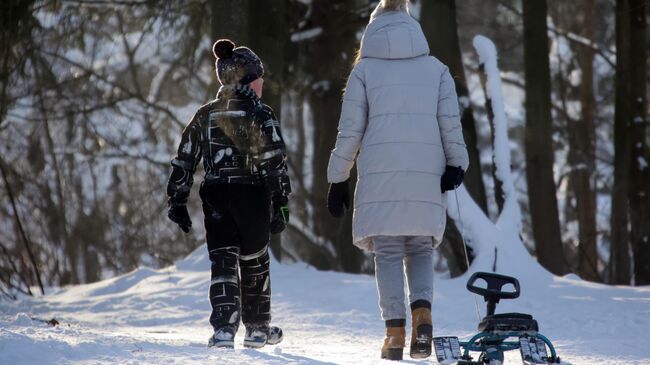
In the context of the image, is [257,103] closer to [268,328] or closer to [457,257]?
[268,328]

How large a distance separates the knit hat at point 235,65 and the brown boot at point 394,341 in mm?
1566

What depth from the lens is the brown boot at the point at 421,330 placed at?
17.8 feet

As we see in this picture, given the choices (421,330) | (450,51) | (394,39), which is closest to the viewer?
(421,330)

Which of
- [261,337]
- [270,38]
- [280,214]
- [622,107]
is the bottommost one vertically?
[261,337]

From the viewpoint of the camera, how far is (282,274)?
10273 millimetres

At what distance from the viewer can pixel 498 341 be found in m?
4.99

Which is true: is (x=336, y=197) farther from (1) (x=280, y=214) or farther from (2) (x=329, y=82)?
(2) (x=329, y=82)

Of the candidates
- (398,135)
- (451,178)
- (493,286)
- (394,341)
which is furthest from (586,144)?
(493,286)

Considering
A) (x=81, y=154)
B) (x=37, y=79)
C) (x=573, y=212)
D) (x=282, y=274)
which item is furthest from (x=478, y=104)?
(x=282, y=274)

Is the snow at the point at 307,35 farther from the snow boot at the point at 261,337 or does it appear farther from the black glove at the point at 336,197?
the black glove at the point at 336,197

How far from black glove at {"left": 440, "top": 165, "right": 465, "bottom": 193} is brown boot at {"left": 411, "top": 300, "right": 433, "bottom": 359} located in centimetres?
62

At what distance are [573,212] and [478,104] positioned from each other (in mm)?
3139

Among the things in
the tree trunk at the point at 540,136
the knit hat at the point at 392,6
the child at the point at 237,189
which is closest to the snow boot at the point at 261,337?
the child at the point at 237,189

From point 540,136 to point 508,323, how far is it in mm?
7046
